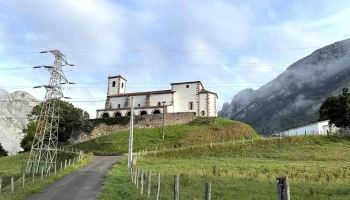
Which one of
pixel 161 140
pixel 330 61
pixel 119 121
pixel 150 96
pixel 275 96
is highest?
pixel 330 61

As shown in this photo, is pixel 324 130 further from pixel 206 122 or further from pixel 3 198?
pixel 3 198

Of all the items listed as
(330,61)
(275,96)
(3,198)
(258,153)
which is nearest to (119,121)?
(258,153)

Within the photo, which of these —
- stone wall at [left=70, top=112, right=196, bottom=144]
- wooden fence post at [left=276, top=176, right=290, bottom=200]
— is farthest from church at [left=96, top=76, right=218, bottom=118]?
wooden fence post at [left=276, top=176, right=290, bottom=200]

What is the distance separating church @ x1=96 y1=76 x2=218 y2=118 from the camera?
213ft

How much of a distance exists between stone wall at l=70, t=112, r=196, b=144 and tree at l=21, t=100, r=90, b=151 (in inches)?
240

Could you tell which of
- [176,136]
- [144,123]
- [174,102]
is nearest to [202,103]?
[174,102]

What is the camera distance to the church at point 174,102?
6506 centimetres

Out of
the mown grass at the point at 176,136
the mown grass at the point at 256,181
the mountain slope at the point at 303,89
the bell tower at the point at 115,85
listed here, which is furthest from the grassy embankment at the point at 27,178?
the mountain slope at the point at 303,89

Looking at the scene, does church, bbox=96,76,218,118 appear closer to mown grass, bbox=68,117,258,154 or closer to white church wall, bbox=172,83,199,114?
white church wall, bbox=172,83,199,114

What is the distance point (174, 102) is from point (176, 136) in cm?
1446

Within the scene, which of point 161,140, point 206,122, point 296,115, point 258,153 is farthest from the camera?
point 296,115

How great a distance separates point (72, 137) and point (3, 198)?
49.3m

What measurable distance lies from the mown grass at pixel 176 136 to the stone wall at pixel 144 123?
6.33ft

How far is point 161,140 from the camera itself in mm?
52594
